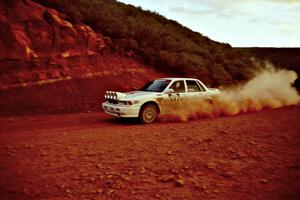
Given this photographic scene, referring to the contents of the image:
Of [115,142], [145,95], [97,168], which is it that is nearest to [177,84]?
[145,95]

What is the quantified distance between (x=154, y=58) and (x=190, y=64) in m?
2.69

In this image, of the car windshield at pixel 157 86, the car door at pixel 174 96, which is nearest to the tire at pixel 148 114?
the car door at pixel 174 96

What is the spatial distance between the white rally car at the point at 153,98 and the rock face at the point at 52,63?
485 centimetres

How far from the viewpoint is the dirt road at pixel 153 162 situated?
4.61 m

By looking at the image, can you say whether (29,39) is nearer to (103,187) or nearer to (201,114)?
(201,114)

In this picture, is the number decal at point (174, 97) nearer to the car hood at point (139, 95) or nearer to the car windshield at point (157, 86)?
the car windshield at point (157, 86)

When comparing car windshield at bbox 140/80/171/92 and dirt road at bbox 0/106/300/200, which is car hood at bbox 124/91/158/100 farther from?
dirt road at bbox 0/106/300/200

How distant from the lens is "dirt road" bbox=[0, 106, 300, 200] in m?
4.61

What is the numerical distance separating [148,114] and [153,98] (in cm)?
56

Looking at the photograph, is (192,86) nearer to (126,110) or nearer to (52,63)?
(126,110)

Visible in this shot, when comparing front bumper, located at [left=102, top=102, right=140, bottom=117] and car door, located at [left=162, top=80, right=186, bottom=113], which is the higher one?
car door, located at [left=162, top=80, right=186, bottom=113]

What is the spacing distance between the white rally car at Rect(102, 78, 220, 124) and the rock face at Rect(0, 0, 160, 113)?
4853 millimetres

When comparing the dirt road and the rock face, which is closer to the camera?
the dirt road

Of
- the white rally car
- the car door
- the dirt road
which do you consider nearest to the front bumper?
the white rally car
